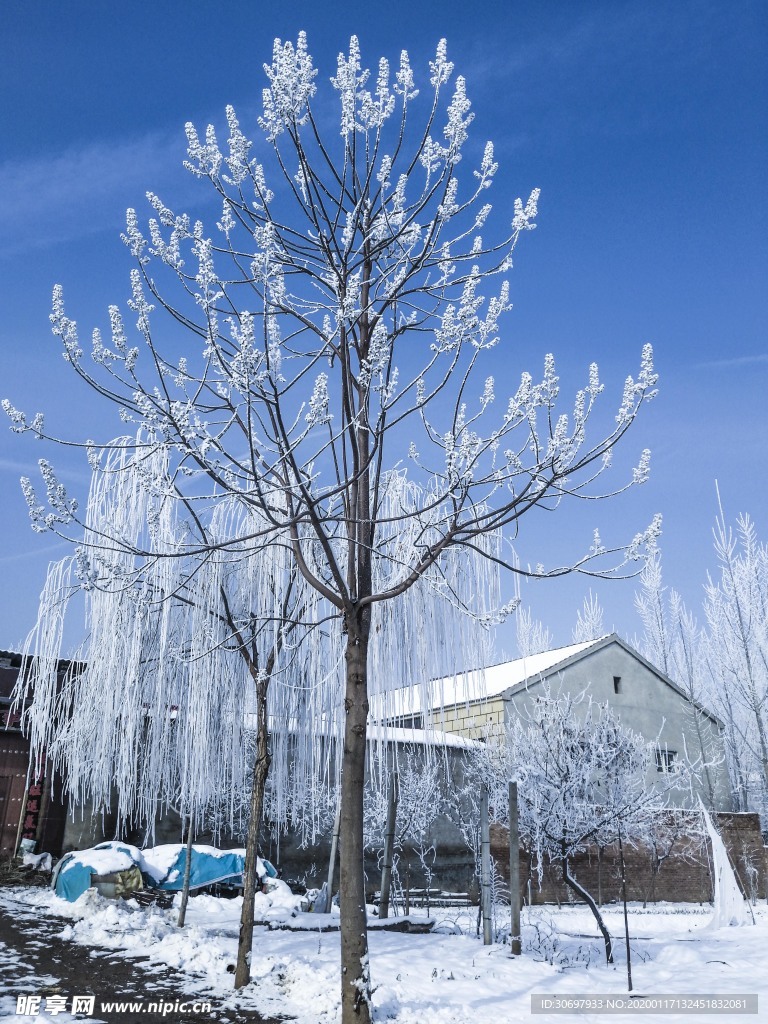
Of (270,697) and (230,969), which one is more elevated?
(270,697)

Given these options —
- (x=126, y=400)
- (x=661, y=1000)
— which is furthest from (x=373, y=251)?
(x=661, y=1000)

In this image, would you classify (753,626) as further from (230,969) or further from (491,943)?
(230,969)

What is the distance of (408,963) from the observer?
7.89 m

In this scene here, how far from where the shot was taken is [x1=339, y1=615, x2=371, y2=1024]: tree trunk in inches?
210

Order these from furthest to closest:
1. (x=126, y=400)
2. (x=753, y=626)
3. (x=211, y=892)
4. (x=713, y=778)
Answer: (x=753, y=626) < (x=713, y=778) < (x=211, y=892) < (x=126, y=400)

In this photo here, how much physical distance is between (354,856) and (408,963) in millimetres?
3229

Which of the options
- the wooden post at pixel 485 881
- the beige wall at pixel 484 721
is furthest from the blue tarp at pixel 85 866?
the beige wall at pixel 484 721

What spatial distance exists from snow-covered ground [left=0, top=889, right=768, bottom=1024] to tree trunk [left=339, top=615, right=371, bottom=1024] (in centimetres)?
50

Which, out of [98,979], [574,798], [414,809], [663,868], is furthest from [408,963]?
[663,868]

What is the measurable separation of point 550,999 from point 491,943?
9.22ft

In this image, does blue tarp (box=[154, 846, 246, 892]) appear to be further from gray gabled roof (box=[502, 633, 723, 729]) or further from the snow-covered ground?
gray gabled roof (box=[502, 633, 723, 729])

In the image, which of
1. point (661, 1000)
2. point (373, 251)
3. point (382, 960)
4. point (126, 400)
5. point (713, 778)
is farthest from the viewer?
point (713, 778)

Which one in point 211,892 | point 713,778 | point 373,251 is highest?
point 373,251

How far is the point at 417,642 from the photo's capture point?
7523mm
